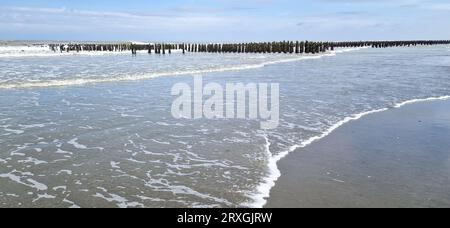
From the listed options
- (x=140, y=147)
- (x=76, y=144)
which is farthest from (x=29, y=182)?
(x=140, y=147)

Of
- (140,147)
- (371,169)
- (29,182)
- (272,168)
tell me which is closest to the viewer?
(29,182)

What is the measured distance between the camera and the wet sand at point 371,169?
5656mm

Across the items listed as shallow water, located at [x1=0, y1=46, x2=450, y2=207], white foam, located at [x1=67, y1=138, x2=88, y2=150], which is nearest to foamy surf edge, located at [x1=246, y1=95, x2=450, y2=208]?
shallow water, located at [x1=0, y1=46, x2=450, y2=207]

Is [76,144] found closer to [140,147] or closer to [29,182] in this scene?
[140,147]

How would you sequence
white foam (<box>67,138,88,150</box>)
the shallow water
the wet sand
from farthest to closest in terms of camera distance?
white foam (<box>67,138,88,150</box>)
the shallow water
the wet sand

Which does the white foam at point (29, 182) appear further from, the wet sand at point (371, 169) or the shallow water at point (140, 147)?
the wet sand at point (371, 169)

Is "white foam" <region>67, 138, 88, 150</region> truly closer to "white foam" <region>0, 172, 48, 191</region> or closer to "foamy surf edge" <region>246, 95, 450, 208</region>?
"white foam" <region>0, 172, 48, 191</region>

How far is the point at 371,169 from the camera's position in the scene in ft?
22.7

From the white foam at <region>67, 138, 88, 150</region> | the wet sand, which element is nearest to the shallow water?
the white foam at <region>67, 138, 88, 150</region>

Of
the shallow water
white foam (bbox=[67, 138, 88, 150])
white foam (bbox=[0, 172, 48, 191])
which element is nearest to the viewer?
the shallow water

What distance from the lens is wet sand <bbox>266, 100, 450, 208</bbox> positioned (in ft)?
18.6

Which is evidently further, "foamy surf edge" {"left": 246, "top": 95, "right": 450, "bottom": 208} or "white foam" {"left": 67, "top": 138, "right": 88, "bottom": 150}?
"white foam" {"left": 67, "top": 138, "right": 88, "bottom": 150}

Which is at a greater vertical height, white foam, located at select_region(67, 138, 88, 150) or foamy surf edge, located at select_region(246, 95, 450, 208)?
white foam, located at select_region(67, 138, 88, 150)

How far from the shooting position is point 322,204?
5422mm
